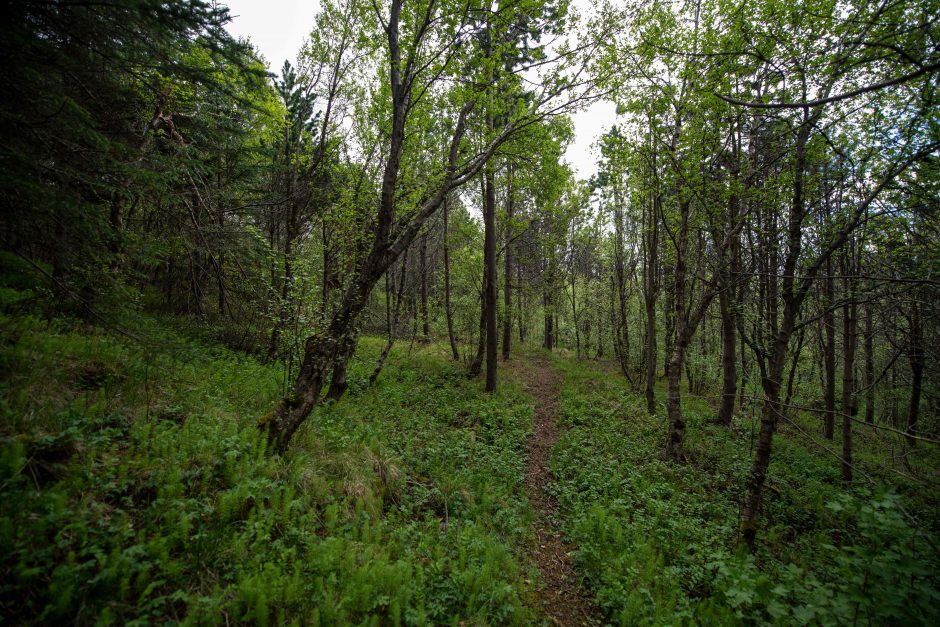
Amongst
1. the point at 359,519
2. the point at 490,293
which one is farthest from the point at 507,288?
the point at 359,519

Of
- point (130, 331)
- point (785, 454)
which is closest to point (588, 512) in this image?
point (130, 331)

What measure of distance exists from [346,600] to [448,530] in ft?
6.62

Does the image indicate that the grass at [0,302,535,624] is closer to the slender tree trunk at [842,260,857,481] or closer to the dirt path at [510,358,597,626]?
the dirt path at [510,358,597,626]

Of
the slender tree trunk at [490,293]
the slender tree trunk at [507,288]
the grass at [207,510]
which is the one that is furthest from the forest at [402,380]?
the slender tree trunk at [507,288]

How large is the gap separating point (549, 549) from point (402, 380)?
24.7 feet

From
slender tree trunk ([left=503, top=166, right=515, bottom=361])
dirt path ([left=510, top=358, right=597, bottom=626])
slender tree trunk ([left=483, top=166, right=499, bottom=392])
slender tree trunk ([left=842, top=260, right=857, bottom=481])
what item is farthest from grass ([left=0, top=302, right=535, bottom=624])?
slender tree trunk ([left=503, top=166, right=515, bottom=361])

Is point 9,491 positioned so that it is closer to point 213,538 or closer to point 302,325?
point 213,538

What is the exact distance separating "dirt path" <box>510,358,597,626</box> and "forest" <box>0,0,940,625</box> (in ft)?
0.21

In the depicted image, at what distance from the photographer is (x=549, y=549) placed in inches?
220

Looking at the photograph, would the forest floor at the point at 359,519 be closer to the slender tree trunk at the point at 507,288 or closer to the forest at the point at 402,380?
the forest at the point at 402,380

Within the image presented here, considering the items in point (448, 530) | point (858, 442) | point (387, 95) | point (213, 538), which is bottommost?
point (858, 442)

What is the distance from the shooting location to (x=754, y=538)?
5.89 metres

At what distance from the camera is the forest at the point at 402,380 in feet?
10.3

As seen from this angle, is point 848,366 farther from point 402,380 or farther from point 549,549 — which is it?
point 402,380
